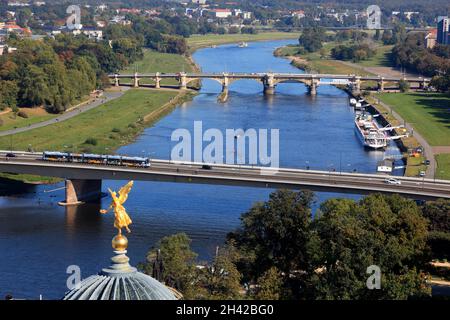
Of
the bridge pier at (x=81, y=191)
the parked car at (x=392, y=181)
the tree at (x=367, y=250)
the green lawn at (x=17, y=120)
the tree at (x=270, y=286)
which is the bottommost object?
the green lawn at (x=17, y=120)

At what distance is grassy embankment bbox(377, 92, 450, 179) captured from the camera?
40.1 m

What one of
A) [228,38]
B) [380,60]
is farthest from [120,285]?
[228,38]

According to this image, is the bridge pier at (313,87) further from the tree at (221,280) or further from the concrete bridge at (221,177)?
the tree at (221,280)

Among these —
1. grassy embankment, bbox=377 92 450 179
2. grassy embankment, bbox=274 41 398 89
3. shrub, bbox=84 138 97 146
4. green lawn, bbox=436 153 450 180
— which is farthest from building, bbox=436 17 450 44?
shrub, bbox=84 138 97 146

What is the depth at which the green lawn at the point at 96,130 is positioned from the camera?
137ft

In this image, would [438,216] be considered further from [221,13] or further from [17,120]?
[221,13]

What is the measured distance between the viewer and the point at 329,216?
860 inches

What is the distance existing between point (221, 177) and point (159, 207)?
201 cm

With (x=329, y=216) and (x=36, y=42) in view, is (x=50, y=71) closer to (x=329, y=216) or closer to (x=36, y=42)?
(x=36, y=42)

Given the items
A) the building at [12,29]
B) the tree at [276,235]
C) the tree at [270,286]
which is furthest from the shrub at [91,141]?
the building at [12,29]

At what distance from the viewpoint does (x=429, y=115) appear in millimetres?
52281

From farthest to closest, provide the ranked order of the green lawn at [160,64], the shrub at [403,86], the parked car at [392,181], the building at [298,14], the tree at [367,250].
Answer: the building at [298,14], the green lawn at [160,64], the shrub at [403,86], the parked car at [392,181], the tree at [367,250]

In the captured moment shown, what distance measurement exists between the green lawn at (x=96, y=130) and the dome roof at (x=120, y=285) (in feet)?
99.2
